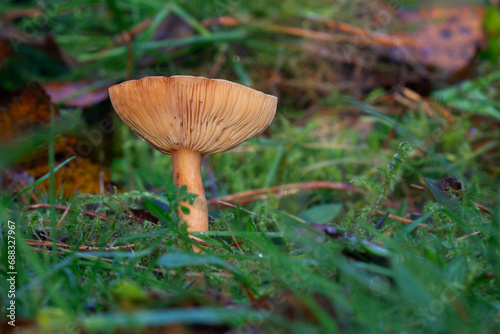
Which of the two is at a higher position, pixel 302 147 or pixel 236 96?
pixel 236 96

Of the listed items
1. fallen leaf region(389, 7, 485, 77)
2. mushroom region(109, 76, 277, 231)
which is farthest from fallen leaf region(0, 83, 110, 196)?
fallen leaf region(389, 7, 485, 77)

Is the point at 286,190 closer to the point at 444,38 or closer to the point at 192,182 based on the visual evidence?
the point at 192,182

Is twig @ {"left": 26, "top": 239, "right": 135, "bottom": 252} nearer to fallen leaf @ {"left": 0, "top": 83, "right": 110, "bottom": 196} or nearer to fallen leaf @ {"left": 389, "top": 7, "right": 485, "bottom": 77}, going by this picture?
fallen leaf @ {"left": 0, "top": 83, "right": 110, "bottom": 196}

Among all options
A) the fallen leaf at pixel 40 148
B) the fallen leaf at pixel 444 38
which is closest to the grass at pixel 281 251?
the fallen leaf at pixel 40 148

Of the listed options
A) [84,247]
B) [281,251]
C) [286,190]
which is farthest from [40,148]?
[281,251]

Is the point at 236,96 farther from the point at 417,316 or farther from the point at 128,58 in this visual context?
the point at 128,58

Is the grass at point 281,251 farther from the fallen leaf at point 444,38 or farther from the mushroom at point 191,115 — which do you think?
the fallen leaf at point 444,38

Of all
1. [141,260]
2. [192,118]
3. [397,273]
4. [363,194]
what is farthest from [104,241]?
[363,194]
